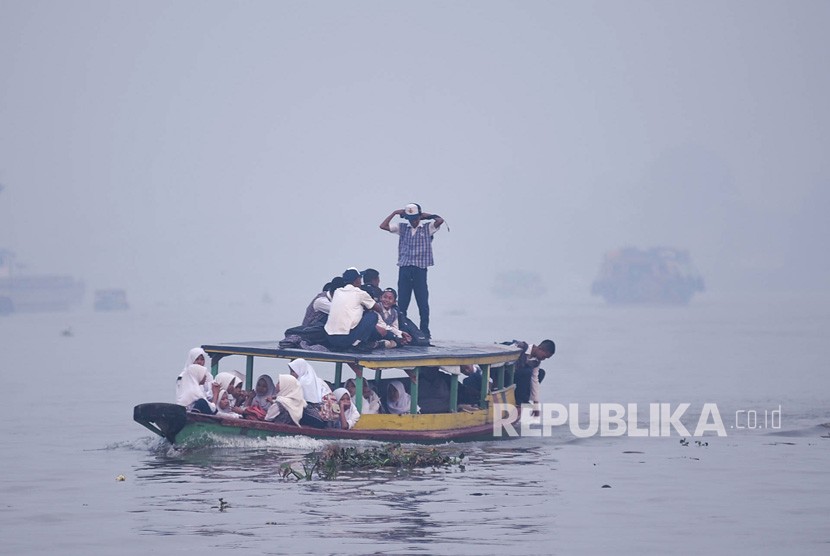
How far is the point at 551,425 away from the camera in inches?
1192

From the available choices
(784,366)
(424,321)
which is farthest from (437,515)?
(784,366)

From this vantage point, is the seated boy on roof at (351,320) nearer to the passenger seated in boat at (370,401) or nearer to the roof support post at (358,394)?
the roof support post at (358,394)

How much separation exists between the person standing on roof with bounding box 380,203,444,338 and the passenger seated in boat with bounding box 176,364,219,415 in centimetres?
493

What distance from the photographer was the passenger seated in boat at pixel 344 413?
23.5 meters

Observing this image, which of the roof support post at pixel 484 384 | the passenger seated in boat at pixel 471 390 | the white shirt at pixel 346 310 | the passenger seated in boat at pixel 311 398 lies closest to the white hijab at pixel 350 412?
the passenger seated in boat at pixel 311 398

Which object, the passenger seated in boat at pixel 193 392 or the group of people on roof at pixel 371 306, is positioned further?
the group of people on roof at pixel 371 306

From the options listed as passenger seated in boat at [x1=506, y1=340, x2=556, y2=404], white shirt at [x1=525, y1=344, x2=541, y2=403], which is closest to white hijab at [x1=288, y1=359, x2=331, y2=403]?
passenger seated in boat at [x1=506, y1=340, x2=556, y2=404]

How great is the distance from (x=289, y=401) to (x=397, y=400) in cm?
273

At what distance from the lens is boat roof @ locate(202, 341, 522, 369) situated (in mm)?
23031

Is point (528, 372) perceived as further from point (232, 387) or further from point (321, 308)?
point (232, 387)

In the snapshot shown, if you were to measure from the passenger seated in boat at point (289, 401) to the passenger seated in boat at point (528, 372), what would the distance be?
6.02m

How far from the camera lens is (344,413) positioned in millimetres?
23562

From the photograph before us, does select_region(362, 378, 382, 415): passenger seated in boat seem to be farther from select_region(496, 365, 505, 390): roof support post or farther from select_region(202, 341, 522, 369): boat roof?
select_region(496, 365, 505, 390): roof support post

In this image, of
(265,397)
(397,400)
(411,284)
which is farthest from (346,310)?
(411,284)
